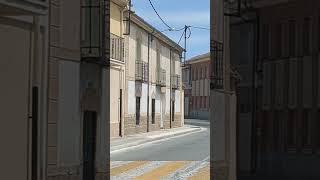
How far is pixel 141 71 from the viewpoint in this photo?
36562 millimetres

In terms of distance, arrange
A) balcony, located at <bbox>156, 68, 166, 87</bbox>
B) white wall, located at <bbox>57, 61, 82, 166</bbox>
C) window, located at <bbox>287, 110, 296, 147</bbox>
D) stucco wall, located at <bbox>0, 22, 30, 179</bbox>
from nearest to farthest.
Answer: stucco wall, located at <bbox>0, 22, 30, 179</bbox>, white wall, located at <bbox>57, 61, 82, 166</bbox>, window, located at <bbox>287, 110, 296, 147</bbox>, balcony, located at <bbox>156, 68, 166, 87</bbox>

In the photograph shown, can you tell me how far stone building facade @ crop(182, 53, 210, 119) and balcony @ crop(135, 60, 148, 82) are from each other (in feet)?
82.1

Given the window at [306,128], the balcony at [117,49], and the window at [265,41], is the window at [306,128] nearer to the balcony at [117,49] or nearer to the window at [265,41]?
the window at [265,41]

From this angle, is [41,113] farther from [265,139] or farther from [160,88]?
[160,88]

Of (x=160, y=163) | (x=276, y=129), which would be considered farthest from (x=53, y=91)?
(x=160, y=163)

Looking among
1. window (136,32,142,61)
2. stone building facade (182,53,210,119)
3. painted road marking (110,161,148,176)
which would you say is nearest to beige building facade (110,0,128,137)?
window (136,32,142,61)

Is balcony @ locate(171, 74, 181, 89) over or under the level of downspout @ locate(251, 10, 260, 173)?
over

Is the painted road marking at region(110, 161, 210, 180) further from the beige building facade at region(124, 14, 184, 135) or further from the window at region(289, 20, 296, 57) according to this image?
the beige building facade at region(124, 14, 184, 135)

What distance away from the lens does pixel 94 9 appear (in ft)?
31.9

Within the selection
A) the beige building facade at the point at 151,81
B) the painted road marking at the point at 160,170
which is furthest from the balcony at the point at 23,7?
the beige building facade at the point at 151,81

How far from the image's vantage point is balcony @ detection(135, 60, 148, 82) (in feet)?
117

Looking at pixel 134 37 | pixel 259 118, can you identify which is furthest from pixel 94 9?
pixel 134 37

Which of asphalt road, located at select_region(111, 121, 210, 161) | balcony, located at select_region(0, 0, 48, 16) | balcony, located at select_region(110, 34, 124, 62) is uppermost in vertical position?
balcony, located at select_region(110, 34, 124, 62)

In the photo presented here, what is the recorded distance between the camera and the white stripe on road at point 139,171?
15.3 m
